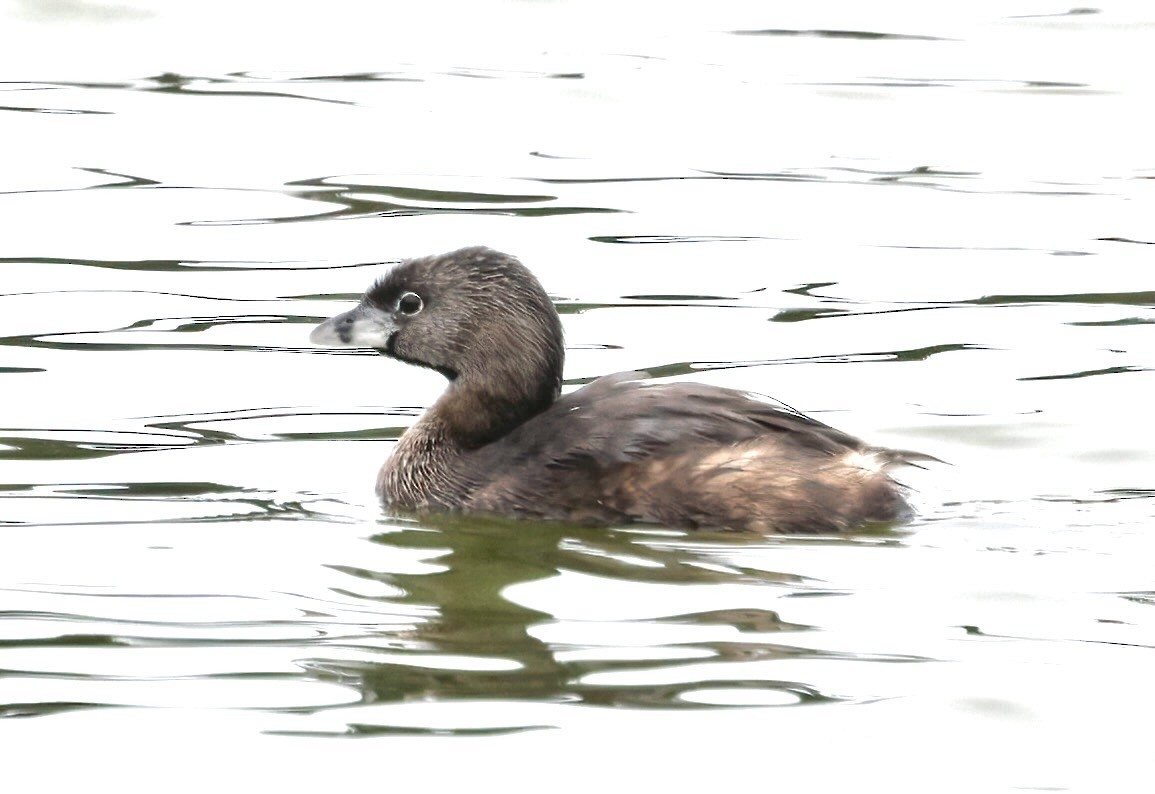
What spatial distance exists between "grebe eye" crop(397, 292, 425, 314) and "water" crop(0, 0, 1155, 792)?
23.9 inches

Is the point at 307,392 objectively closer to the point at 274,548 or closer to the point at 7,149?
the point at 274,548

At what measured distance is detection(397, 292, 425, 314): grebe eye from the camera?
26.1 ft

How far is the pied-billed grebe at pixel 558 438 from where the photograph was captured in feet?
23.4

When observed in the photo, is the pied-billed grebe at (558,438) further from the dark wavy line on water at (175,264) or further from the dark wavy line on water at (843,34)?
the dark wavy line on water at (843,34)

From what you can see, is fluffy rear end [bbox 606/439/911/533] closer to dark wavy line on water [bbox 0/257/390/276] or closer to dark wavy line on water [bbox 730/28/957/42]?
dark wavy line on water [bbox 0/257/390/276]

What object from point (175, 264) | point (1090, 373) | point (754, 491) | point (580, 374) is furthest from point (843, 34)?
point (754, 491)

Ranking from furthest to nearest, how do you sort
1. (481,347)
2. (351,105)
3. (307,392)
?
1. (351,105)
2. (307,392)
3. (481,347)

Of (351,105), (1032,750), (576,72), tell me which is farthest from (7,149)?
(1032,750)

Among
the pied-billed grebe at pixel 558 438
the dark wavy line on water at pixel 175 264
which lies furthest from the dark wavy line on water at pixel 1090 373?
the dark wavy line on water at pixel 175 264

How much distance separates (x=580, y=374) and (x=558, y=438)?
204cm

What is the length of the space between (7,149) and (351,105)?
6.59 feet

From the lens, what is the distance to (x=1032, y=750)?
17.6 ft

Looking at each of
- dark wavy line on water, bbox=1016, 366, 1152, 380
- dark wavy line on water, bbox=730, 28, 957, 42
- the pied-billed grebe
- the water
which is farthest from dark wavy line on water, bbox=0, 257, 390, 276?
dark wavy line on water, bbox=730, 28, 957, 42

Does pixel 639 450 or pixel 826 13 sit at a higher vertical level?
pixel 826 13
